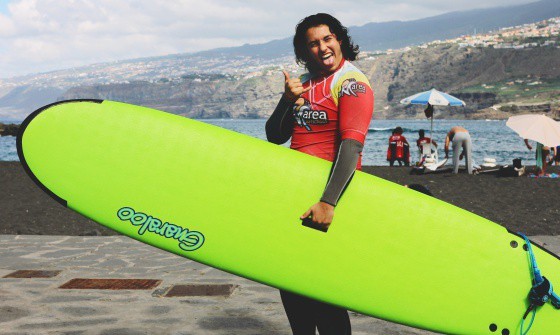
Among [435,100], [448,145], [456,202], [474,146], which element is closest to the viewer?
[456,202]

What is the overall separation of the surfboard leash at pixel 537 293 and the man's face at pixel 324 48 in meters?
1.26

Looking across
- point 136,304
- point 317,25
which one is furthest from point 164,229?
point 136,304

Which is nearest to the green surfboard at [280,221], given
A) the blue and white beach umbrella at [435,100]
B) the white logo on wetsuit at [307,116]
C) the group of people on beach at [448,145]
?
the white logo on wetsuit at [307,116]

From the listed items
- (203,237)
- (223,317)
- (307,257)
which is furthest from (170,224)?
(223,317)

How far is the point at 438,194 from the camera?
41.2ft

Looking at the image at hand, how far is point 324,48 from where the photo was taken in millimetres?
2670

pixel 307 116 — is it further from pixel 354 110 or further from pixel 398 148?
pixel 398 148

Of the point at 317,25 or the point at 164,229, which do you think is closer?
the point at 317,25

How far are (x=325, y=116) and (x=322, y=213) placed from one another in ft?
1.30

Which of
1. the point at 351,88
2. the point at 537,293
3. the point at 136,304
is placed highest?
the point at 351,88

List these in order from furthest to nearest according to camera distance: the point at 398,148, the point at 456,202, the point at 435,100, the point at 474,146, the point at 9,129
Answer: the point at 9,129, the point at 474,146, the point at 435,100, the point at 398,148, the point at 456,202

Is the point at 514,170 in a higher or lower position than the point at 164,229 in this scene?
lower

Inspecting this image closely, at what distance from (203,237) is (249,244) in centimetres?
21

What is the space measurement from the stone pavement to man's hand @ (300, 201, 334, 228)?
58.4 inches
